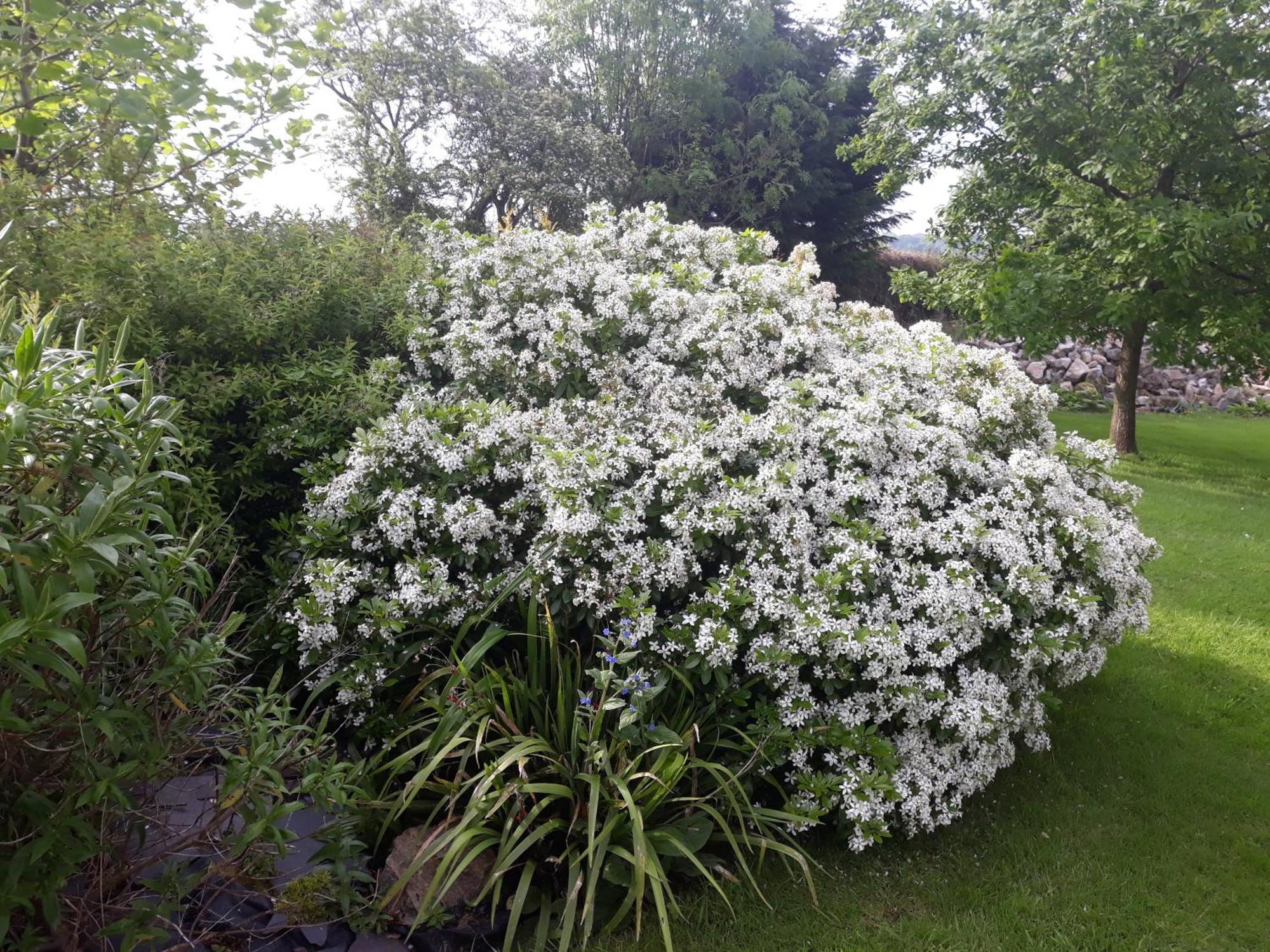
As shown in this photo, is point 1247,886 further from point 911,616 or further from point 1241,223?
point 1241,223

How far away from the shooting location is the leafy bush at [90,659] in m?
1.57

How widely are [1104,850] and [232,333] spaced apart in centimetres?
431

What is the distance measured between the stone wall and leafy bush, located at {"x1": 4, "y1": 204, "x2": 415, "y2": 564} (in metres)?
15.9

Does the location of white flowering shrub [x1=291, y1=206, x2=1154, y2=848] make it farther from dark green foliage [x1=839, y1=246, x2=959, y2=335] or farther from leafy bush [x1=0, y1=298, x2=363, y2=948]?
dark green foliage [x1=839, y1=246, x2=959, y2=335]

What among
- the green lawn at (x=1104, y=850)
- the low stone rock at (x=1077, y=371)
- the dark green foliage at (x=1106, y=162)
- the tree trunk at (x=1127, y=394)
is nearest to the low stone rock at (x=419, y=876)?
the green lawn at (x=1104, y=850)

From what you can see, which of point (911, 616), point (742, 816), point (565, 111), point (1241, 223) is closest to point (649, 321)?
point (911, 616)

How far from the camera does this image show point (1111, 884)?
3.02 m

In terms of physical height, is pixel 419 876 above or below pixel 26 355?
below

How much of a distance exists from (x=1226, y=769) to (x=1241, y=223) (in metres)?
6.84

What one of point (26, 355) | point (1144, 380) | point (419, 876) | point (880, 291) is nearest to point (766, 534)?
point (419, 876)

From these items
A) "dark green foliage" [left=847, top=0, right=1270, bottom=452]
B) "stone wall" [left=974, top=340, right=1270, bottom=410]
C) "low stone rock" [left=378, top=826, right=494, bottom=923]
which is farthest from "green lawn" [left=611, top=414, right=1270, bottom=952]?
"stone wall" [left=974, top=340, right=1270, bottom=410]

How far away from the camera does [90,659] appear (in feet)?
6.14

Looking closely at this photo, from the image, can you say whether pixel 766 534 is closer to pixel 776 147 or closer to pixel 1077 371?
pixel 1077 371

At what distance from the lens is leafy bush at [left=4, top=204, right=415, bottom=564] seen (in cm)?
344
